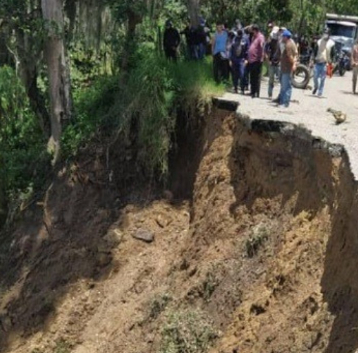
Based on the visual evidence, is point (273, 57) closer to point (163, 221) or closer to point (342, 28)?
point (163, 221)

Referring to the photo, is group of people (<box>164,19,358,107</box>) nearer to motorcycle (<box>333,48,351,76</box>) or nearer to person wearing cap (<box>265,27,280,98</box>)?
person wearing cap (<box>265,27,280,98</box>)

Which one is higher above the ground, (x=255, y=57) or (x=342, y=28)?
(x=255, y=57)

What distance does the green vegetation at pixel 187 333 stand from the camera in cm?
1024

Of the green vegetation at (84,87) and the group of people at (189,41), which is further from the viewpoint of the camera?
the group of people at (189,41)

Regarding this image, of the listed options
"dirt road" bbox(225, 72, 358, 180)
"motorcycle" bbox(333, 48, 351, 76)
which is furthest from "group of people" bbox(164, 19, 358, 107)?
"motorcycle" bbox(333, 48, 351, 76)

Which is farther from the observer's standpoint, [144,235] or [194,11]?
[194,11]

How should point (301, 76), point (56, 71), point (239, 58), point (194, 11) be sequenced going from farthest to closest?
1. point (301, 76)
2. point (194, 11)
3. point (56, 71)
4. point (239, 58)

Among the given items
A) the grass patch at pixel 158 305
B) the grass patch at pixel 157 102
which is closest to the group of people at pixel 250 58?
the grass patch at pixel 157 102

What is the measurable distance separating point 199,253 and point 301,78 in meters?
8.38

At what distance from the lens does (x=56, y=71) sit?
15.4 m

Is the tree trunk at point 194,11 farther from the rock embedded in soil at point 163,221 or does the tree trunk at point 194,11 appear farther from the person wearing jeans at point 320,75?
the rock embedded in soil at point 163,221

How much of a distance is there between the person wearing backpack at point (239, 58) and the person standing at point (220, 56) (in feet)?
0.65

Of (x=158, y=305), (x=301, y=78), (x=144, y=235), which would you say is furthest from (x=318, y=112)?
(x=301, y=78)

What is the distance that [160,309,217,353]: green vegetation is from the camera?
33.6 feet
